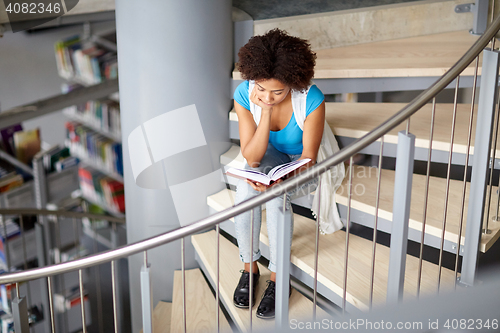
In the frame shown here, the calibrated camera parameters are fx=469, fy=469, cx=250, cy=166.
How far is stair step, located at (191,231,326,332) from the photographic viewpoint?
75.5 inches

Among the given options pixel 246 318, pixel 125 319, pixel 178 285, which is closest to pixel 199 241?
pixel 178 285

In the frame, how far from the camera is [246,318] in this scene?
1.96 m

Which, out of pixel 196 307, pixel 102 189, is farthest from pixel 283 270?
pixel 102 189

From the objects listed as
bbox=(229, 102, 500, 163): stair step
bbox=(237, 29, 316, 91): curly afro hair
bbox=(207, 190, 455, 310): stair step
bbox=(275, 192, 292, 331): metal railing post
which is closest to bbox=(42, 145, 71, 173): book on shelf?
bbox=(229, 102, 500, 163): stair step

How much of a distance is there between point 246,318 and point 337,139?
957 millimetres

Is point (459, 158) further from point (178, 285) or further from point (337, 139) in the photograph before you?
point (178, 285)

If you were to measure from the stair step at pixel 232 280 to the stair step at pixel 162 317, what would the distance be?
0.37 metres

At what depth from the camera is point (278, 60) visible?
6.07ft

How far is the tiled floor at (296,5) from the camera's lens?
9.25ft

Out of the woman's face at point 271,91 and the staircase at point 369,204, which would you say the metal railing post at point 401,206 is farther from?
the woman's face at point 271,91

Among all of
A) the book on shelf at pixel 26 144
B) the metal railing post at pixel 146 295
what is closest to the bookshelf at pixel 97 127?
the book on shelf at pixel 26 144

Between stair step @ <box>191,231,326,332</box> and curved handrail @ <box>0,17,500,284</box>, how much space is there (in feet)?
1.92

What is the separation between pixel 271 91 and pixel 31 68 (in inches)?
116

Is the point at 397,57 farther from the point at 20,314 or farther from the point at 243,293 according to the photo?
the point at 20,314
